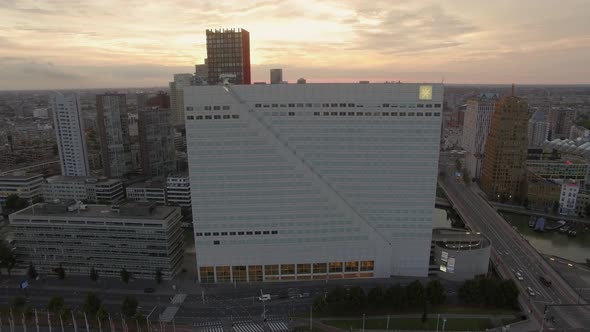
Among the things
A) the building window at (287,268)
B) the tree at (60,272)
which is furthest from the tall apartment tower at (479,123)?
the tree at (60,272)

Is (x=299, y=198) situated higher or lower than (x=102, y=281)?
higher

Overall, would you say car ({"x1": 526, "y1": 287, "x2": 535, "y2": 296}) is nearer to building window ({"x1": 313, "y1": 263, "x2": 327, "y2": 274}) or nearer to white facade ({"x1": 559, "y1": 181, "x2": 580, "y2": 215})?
building window ({"x1": 313, "y1": 263, "x2": 327, "y2": 274})

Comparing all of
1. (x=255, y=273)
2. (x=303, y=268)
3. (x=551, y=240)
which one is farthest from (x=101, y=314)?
(x=551, y=240)

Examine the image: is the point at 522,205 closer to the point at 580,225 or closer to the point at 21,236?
the point at 580,225

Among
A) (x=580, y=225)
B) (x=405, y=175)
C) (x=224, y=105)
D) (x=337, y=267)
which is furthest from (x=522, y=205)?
(x=224, y=105)

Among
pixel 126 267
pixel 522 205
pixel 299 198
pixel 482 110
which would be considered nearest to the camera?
pixel 299 198

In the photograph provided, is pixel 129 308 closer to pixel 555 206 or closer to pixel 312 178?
pixel 312 178

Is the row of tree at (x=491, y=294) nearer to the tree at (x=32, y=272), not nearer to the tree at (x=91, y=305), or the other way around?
the tree at (x=91, y=305)
